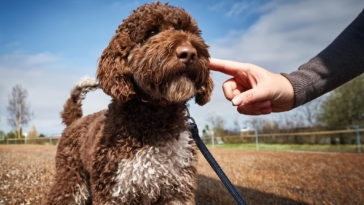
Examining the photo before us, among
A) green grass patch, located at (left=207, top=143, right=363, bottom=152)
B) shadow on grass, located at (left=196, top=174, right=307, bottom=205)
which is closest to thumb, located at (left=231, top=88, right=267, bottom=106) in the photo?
shadow on grass, located at (left=196, top=174, right=307, bottom=205)

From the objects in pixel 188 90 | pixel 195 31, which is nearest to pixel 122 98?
pixel 188 90

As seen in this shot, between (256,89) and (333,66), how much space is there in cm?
107

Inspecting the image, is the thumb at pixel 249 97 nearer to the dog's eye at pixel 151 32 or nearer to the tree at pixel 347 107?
the dog's eye at pixel 151 32

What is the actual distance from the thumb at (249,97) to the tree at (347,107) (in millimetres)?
37457

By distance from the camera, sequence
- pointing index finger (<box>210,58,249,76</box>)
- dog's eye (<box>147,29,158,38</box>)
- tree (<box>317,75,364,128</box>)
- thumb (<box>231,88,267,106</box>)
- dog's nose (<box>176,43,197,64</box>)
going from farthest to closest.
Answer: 1. tree (<box>317,75,364,128</box>)
2. dog's eye (<box>147,29,158,38</box>)
3. pointing index finger (<box>210,58,249,76</box>)
4. dog's nose (<box>176,43,197,64</box>)
5. thumb (<box>231,88,267,106</box>)

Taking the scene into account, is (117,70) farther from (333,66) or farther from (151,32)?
(333,66)

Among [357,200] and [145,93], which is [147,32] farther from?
[357,200]

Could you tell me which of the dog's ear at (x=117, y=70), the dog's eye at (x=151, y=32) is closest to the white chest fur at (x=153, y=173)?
the dog's ear at (x=117, y=70)

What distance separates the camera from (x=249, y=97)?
226 cm

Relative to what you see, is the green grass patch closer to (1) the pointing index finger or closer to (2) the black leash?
(2) the black leash

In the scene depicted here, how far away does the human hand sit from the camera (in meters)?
2.30

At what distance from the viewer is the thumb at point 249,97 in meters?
2.20

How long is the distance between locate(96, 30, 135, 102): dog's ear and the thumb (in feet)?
3.82

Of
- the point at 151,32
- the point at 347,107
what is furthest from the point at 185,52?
the point at 347,107
